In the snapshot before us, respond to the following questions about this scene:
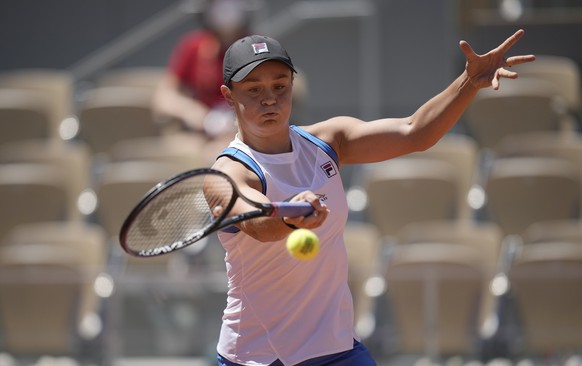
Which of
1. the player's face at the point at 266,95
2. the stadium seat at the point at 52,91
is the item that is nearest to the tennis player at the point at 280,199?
the player's face at the point at 266,95

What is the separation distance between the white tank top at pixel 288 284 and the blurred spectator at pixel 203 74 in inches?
141

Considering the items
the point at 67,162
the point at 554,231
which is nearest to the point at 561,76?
the point at 554,231

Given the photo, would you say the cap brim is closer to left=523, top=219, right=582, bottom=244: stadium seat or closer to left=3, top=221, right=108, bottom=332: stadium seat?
left=3, top=221, right=108, bottom=332: stadium seat

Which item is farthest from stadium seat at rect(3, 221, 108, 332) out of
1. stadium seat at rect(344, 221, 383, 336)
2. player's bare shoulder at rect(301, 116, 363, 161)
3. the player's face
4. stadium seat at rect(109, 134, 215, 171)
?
the player's face

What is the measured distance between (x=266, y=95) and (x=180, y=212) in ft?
1.41

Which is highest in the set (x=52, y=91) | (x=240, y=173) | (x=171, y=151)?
(x=52, y=91)

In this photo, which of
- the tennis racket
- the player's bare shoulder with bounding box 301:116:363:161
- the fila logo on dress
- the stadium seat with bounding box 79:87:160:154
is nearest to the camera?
the tennis racket

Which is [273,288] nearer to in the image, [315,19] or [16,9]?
[315,19]

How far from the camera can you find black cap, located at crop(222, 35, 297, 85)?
3127mm

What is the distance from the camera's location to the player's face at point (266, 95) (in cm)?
316

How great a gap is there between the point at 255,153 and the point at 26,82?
5.17 m

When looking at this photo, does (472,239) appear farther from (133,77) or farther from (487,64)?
(133,77)

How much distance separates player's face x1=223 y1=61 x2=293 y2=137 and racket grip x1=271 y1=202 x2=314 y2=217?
37 centimetres

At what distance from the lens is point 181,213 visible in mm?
3240
